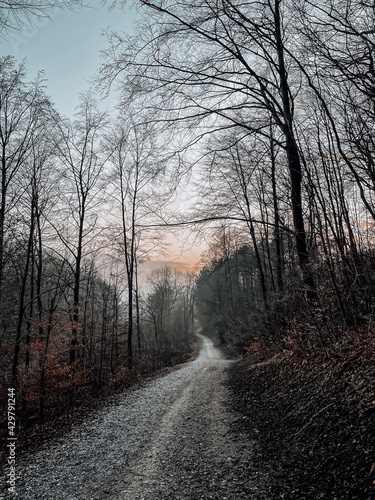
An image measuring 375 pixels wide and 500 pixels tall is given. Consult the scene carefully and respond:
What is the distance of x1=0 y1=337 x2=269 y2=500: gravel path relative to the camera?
3.42 metres

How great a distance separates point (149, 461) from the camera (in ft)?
14.0

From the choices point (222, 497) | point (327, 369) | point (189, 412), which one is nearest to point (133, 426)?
point (189, 412)

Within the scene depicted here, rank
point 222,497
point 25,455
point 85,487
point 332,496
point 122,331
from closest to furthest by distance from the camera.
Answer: point 332,496, point 222,497, point 85,487, point 25,455, point 122,331

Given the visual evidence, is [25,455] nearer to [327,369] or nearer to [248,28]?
[327,369]

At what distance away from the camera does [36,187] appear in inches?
389

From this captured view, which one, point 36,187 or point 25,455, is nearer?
point 25,455

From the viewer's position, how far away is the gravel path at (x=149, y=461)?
3418 millimetres

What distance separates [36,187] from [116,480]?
9491 millimetres

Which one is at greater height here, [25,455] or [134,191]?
[134,191]

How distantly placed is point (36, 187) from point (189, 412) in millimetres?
9166

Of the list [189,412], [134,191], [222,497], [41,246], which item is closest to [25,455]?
[189,412]

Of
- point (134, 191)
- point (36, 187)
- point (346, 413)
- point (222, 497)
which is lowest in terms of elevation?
point (222, 497)

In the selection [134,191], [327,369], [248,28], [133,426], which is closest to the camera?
[327,369]

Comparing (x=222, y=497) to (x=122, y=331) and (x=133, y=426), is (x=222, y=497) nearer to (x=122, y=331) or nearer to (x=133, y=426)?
(x=133, y=426)
